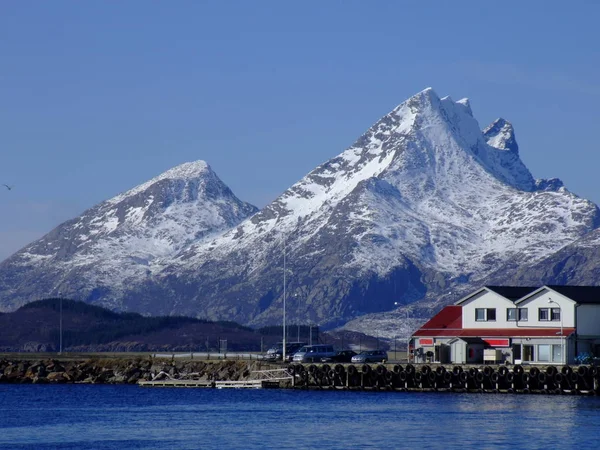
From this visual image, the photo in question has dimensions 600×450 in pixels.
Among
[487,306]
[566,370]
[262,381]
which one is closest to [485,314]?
[487,306]

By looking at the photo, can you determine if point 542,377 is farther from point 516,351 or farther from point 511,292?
point 511,292

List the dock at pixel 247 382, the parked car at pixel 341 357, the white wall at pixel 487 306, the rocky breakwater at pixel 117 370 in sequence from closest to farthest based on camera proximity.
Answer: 1. the white wall at pixel 487 306
2. the dock at pixel 247 382
3. the rocky breakwater at pixel 117 370
4. the parked car at pixel 341 357

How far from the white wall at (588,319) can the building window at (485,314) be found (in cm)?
1069

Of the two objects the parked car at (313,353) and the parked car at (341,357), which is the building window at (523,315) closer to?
the parked car at (341,357)

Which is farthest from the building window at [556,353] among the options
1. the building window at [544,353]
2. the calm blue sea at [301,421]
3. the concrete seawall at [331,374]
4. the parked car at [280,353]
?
the parked car at [280,353]

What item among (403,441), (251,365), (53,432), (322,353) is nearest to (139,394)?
(251,365)

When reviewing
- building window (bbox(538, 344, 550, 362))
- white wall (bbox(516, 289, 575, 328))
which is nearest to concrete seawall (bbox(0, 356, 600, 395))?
building window (bbox(538, 344, 550, 362))

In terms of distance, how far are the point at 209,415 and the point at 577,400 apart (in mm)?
31666


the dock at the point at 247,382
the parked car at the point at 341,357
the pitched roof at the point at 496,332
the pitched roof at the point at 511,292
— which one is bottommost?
the dock at the point at 247,382

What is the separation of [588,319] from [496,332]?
33.9ft

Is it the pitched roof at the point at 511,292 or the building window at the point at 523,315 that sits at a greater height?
the pitched roof at the point at 511,292

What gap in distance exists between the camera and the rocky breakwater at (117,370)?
164m

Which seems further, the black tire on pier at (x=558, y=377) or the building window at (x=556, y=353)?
the building window at (x=556, y=353)

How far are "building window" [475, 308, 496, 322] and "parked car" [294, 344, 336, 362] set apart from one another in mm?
22088
